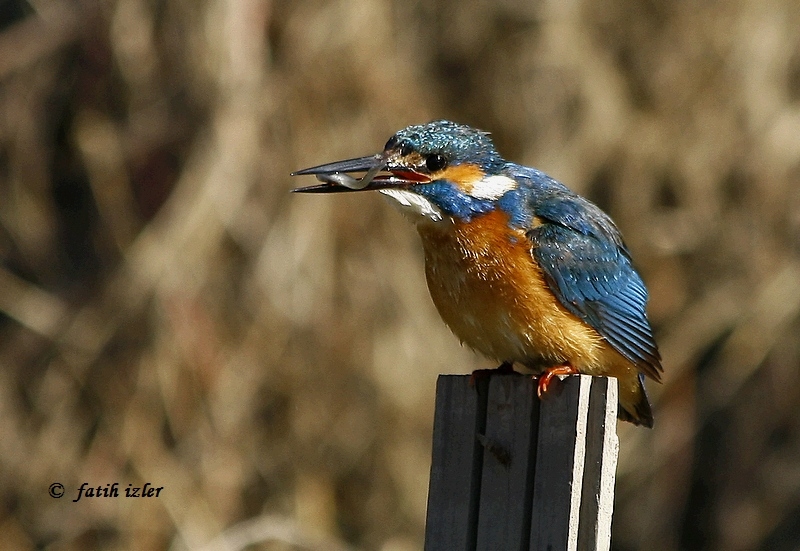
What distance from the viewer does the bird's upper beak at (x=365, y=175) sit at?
297 cm

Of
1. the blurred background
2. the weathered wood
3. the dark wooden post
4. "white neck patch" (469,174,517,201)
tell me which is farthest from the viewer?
the blurred background

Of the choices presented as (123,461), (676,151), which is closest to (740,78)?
(676,151)

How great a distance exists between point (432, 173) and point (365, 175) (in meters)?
0.23

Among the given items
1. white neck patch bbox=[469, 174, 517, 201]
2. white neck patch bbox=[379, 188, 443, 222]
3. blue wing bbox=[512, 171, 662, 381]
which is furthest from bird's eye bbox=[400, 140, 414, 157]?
blue wing bbox=[512, 171, 662, 381]

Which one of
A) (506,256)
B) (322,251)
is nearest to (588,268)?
(506,256)

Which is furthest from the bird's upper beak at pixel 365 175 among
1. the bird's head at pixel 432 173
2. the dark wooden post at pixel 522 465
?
the dark wooden post at pixel 522 465

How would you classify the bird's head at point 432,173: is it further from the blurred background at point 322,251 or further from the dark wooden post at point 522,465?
the blurred background at point 322,251

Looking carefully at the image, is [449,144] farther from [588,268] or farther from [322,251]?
[322,251]

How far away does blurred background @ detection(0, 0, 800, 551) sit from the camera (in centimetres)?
520

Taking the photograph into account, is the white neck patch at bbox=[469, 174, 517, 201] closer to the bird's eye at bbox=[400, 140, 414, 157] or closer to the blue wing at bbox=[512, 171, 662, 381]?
the blue wing at bbox=[512, 171, 662, 381]

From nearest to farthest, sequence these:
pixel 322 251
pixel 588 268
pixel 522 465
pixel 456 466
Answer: pixel 522 465, pixel 456 466, pixel 588 268, pixel 322 251

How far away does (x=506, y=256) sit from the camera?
122 inches

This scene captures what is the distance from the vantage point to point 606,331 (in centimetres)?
319

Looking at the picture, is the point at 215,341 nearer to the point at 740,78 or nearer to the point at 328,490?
A: the point at 328,490
